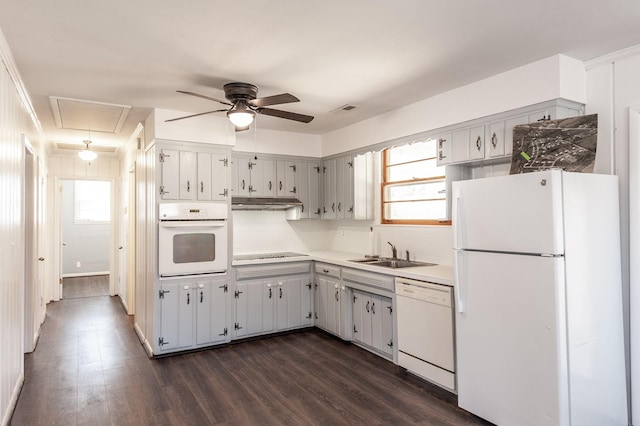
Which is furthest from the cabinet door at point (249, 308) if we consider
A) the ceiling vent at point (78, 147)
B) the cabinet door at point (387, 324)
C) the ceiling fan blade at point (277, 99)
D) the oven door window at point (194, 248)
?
the ceiling vent at point (78, 147)

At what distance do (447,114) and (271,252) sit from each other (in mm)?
2919

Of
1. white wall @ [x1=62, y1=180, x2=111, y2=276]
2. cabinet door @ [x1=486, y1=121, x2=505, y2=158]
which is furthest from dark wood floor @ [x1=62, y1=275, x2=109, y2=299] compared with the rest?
cabinet door @ [x1=486, y1=121, x2=505, y2=158]

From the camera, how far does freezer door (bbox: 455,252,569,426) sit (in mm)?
2377

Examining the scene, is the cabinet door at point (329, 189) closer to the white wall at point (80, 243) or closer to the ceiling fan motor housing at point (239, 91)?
the ceiling fan motor housing at point (239, 91)

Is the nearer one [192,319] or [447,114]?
[447,114]

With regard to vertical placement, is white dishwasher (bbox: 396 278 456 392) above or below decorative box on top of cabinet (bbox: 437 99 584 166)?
below

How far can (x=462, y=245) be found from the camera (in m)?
2.91

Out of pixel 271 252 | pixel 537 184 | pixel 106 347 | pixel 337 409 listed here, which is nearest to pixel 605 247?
pixel 537 184

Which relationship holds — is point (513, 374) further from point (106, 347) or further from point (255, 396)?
point (106, 347)

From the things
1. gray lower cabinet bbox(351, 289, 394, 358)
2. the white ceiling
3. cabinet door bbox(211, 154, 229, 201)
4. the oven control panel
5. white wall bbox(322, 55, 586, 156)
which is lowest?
gray lower cabinet bbox(351, 289, 394, 358)

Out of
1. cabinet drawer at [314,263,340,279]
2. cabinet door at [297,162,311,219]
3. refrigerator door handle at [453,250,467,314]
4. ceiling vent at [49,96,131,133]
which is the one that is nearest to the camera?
refrigerator door handle at [453,250,467,314]

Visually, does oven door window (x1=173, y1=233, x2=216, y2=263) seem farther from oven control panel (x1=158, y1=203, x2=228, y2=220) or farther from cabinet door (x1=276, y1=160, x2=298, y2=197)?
cabinet door (x1=276, y1=160, x2=298, y2=197)

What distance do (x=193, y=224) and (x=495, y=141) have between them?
3.10 meters

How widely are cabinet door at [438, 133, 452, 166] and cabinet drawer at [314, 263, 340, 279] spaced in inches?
66.3
